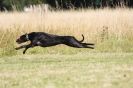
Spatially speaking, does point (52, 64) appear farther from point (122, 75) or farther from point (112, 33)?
point (112, 33)

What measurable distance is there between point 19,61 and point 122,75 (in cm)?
319

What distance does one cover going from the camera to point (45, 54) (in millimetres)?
11500

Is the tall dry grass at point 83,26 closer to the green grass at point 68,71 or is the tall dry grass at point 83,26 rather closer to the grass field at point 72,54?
the grass field at point 72,54

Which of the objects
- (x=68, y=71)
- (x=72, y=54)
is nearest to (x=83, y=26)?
(x=72, y=54)

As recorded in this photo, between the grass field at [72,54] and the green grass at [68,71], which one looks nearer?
the green grass at [68,71]

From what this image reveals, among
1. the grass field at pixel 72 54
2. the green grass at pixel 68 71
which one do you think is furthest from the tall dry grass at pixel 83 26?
the green grass at pixel 68 71

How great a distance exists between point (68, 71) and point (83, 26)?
549cm

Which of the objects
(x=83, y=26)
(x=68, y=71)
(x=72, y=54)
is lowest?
(x=72, y=54)

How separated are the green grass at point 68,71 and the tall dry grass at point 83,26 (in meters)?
1.32

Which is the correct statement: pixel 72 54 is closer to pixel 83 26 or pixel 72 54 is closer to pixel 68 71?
pixel 83 26

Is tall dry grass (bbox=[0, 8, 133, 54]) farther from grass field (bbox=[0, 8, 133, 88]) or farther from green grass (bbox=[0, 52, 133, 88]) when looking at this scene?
green grass (bbox=[0, 52, 133, 88])

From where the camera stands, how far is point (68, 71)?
26.9 feet

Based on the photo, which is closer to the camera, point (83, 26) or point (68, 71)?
point (68, 71)

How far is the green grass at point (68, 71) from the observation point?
22.5ft
